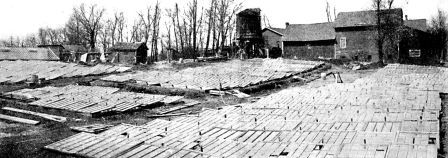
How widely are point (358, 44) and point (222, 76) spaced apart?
75.0ft

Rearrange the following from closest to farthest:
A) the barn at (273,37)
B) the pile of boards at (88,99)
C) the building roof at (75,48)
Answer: the pile of boards at (88,99) → the barn at (273,37) → the building roof at (75,48)

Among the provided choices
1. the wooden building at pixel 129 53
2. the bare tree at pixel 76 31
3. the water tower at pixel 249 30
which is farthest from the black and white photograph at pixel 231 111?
the bare tree at pixel 76 31

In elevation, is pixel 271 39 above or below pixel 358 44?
above

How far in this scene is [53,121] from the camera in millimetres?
13250

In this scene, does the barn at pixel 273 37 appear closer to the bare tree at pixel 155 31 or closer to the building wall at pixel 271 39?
the building wall at pixel 271 39

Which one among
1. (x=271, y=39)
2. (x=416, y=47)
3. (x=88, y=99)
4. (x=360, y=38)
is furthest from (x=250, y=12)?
(x=88, y=99)

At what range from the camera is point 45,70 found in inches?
1089

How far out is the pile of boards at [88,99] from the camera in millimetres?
14852

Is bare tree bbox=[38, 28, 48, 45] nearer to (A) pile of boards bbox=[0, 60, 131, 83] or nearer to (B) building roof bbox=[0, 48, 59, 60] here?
(B) building roof bbox=[0, 48, 59, 60]

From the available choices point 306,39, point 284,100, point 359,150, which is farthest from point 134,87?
point 306,39

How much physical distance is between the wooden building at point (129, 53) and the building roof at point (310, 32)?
17.1 meters

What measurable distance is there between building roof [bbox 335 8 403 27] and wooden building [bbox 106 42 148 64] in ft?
74.3

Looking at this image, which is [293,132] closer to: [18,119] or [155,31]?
[18,119]

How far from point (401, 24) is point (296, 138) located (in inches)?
1279
